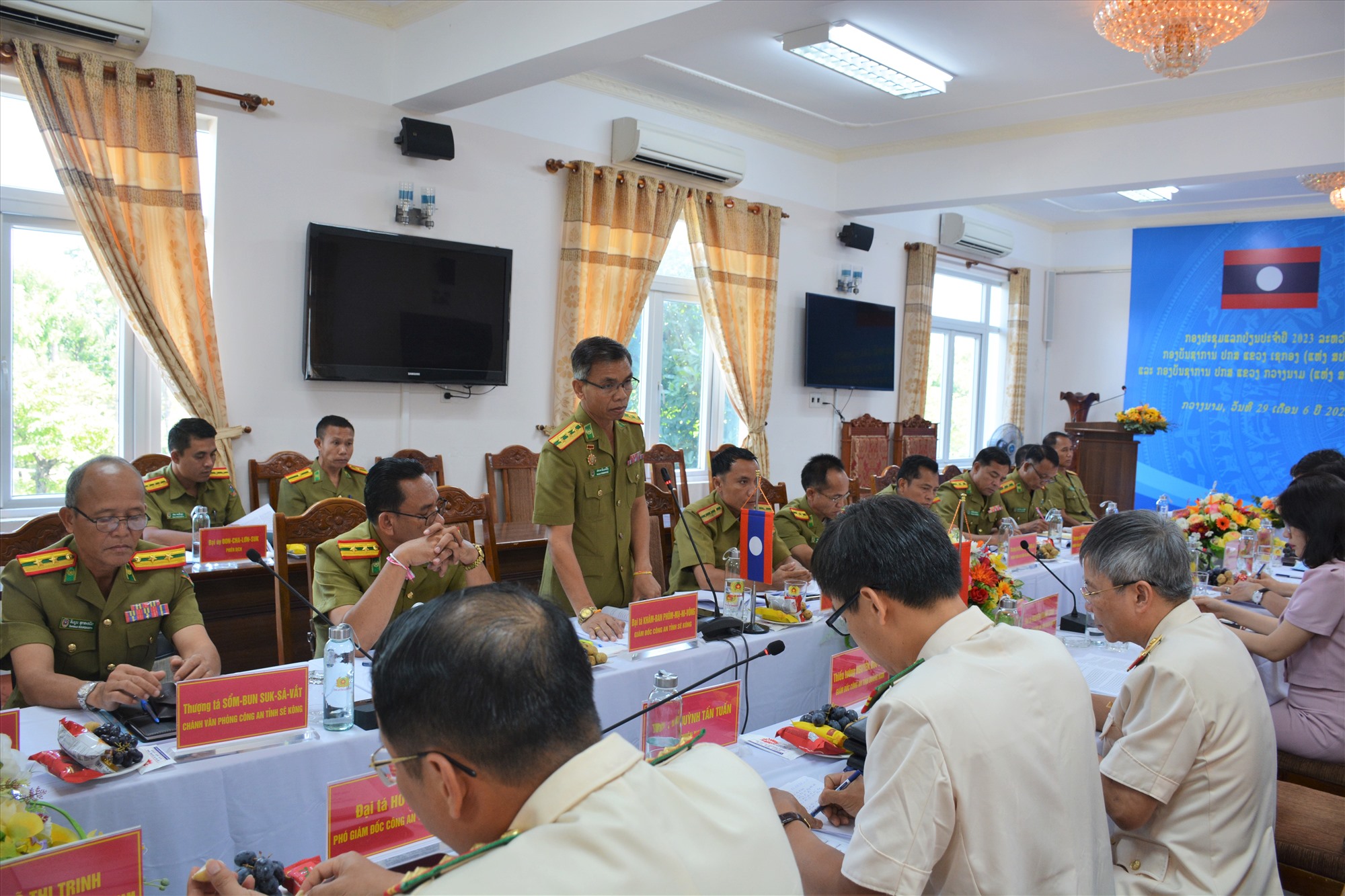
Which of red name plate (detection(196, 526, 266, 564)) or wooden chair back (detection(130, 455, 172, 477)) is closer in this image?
red name plate (detection(196, 526, 266, 564))

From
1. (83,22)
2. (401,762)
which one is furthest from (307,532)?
(83,22)

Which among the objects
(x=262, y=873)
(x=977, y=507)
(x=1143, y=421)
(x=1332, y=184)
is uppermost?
(x=1332, y=184)

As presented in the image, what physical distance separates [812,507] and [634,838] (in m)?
3.15

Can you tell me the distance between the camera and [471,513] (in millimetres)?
3311

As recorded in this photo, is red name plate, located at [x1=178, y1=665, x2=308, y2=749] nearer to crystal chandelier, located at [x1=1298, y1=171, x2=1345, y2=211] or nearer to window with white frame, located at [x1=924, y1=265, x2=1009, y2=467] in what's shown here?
crystal chandelier, located at [x1=1298, y1=171, x2=1345, y2=211]

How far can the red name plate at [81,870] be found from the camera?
1.12 m

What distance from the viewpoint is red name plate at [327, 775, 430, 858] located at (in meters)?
1.35

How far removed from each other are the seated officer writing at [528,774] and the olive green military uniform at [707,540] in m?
2.55

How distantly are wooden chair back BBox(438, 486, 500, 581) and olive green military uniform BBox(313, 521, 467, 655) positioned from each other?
0.65m

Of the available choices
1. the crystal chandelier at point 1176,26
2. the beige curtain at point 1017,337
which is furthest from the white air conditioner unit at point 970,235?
the crystal chandelier at point 1176,26

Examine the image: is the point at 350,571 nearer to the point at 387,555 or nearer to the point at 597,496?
the point at 387,555

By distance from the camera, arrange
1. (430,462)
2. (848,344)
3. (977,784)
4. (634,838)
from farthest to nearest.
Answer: (848,344)
(430,462)
(977,784)
(634,838)

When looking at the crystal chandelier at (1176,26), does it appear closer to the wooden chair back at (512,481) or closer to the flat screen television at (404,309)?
the flat screen television at (404,309)

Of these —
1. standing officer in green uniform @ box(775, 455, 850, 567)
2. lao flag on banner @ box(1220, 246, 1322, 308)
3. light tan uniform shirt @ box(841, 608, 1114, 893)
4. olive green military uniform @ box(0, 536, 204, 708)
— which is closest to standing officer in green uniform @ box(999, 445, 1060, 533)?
standing officer in green uniform @ box(775, 455, 850, 567)
